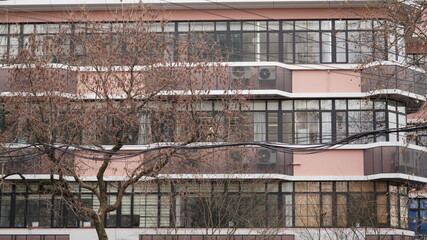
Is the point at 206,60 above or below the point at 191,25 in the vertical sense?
below

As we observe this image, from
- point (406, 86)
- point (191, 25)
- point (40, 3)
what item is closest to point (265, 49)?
point (191, 25)

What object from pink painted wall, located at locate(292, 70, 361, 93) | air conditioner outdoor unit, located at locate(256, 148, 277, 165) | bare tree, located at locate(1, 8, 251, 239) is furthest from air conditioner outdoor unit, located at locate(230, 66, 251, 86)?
bare tree, located at locate(1, 8, 251, 239)

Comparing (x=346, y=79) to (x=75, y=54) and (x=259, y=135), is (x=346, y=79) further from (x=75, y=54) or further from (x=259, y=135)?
(x=75, y=54)

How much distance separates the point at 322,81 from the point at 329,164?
3.61 meters

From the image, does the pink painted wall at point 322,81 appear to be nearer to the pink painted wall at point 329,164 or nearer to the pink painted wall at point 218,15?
the pink painted wall at point 218,15

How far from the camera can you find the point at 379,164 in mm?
36000

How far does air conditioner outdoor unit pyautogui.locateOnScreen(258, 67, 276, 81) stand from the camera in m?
37.1

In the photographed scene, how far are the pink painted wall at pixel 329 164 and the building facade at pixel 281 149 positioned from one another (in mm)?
42

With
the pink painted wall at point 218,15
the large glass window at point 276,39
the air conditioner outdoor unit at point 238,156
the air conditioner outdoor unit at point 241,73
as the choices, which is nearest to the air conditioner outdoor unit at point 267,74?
the air conditioner outdoor unit at point 241,73

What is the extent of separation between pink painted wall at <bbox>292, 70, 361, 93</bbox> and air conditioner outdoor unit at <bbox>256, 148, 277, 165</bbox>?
3.01 meters

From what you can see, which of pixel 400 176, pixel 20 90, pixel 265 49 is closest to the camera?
pixel 20 90

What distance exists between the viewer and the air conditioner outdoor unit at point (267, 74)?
122 ft

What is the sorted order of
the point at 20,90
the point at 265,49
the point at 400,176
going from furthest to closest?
the point at 265,49, the point at 400,176, the point at 20,90

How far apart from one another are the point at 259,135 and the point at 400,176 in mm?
6182
